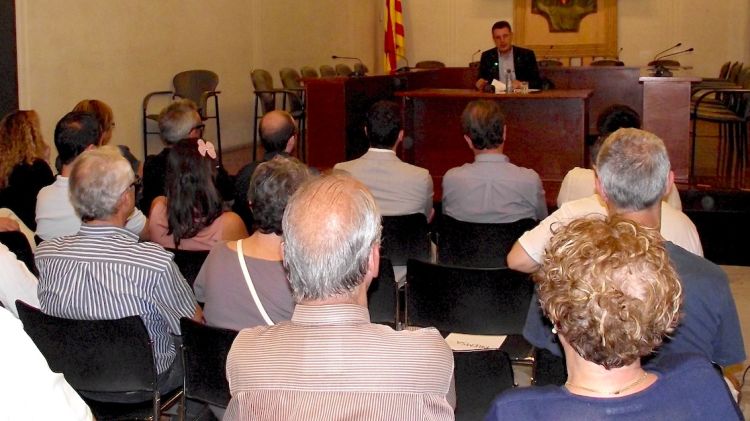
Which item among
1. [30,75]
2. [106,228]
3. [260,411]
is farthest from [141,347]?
[30,75]

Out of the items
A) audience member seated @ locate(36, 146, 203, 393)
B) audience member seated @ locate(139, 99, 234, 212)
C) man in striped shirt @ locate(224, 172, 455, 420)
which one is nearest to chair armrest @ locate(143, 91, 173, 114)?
audience member seated @ locate(139, 99, 234, 212)

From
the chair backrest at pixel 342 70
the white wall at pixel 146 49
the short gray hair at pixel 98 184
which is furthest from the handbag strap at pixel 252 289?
the chair backrest at pixel 342 70

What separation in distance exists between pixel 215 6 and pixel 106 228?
7.45m

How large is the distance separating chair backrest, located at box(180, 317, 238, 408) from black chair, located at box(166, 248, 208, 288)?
0.76m

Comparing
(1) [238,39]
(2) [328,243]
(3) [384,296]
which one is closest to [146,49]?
(1) [238,39]

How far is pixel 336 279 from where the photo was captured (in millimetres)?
1815

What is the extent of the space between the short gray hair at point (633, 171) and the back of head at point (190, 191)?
61.5 inches

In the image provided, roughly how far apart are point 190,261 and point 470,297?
40.7 inches

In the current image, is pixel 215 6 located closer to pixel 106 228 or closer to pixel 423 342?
pixel 106 228

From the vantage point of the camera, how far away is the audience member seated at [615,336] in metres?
1.60

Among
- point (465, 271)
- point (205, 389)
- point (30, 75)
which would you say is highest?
point (30, 75)

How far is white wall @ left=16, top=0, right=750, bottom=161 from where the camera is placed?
759cm

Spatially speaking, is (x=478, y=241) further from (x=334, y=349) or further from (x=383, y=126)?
(x=334, y=349)

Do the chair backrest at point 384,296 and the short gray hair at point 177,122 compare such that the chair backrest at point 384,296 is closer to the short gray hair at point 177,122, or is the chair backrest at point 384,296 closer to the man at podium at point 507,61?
the short gray hair at point 177,122
